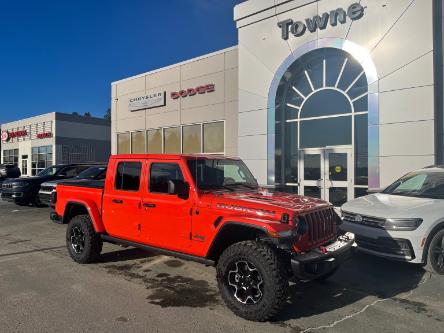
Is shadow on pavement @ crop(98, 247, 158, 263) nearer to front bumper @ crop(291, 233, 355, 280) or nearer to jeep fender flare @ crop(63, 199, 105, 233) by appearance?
jeep fender flare @ crop(63, 199, 105, 233)

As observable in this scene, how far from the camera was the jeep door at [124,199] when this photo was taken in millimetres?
5609

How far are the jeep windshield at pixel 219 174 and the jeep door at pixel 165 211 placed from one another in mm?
228

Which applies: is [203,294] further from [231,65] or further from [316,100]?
[231,65]

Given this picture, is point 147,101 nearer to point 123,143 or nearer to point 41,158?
point 123,143

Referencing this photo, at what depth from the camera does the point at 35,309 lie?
436 cm

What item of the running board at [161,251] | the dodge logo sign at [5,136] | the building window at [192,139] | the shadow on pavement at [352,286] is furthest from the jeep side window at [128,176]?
the dodge logo sign at [5,136]

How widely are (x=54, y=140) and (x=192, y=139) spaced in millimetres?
22781

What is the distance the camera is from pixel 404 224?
5660mm

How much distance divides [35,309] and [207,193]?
2437 mm

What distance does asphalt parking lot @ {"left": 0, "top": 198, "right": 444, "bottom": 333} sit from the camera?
3.98m

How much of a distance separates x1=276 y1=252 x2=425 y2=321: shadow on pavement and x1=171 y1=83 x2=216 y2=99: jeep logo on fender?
9.83 meters

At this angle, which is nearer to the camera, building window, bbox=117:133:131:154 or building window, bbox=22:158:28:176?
Result: building window, bbox=117:133:131:154

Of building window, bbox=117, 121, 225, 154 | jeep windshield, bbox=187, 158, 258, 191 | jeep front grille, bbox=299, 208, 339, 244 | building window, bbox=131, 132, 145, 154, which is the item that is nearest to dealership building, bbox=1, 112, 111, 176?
building window, bbox=117, 121, 225, 154

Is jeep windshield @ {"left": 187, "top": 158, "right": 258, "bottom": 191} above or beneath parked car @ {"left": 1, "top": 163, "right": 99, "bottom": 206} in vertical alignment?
above
